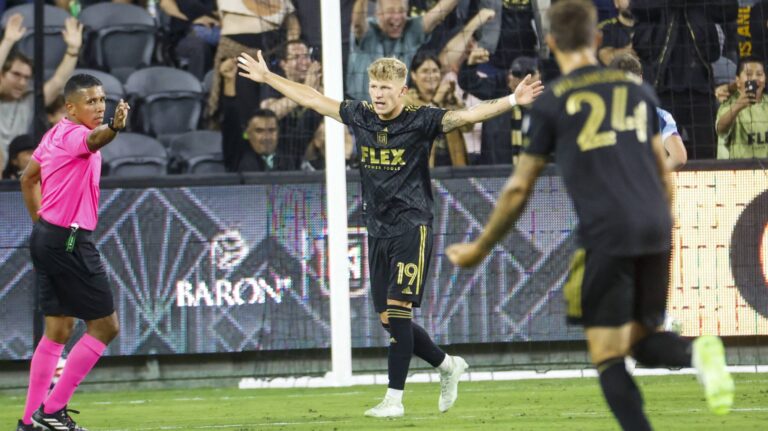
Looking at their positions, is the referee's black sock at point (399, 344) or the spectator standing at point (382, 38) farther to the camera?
the spectator standing at point (382, 38)

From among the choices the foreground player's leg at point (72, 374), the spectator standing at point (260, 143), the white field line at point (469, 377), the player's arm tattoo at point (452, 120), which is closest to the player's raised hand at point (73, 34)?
the spectator standing at point (260, 143)

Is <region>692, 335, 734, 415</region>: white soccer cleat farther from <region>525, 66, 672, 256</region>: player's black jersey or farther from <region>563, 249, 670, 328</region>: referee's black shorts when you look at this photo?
<region>525, 66, 672, 256</region>: player's black jersey

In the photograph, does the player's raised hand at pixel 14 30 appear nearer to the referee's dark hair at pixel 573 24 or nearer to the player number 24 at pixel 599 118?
the referee's dark hair at pixel 573 24

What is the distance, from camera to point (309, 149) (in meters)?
12.6

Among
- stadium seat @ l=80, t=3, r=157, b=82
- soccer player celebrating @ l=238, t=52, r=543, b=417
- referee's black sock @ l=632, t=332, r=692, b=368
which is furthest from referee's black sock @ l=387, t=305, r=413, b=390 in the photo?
stadium seat @ l=80, t=3, r=157, b=82

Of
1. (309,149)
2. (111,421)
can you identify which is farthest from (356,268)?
(111,421)

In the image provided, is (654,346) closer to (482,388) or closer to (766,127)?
(482,388)

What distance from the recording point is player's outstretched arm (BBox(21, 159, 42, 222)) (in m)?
7.96

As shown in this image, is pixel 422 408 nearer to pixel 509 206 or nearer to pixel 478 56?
pixel 509 206

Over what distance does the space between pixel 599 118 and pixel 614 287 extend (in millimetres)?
652

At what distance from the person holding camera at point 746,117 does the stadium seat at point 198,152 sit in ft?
15.5

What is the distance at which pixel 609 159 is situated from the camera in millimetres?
4988

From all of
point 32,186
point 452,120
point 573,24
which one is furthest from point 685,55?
point 573,24

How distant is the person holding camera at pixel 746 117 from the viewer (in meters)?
11.9
